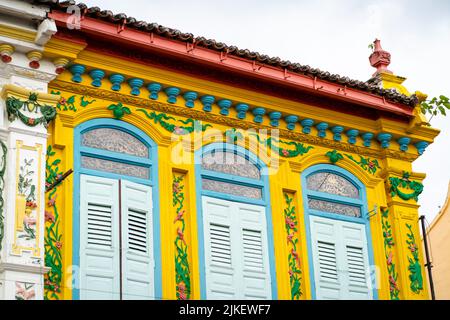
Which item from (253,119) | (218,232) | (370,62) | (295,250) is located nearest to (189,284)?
(218,232)

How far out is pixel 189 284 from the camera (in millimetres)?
13938

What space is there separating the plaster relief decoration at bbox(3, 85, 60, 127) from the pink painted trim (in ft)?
3.27

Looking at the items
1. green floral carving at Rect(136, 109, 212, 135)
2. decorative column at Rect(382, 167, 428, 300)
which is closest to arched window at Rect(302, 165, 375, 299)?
Result: decorative column at Rect(382, 167, 428, 300)

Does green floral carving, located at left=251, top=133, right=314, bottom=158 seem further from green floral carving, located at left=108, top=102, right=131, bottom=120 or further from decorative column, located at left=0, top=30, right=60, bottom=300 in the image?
decorative column, located at left=0, top=30, right=60, bottom=300

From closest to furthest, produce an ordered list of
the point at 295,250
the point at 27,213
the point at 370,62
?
the point at 27,213, the point at 295,250, the point at 370,62

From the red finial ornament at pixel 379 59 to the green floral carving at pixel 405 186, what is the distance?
6.28 ft

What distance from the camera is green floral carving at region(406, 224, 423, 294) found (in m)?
15.7

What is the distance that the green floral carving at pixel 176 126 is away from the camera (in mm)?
14703

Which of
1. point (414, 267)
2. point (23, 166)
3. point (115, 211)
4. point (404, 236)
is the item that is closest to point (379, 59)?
point (404, 236)

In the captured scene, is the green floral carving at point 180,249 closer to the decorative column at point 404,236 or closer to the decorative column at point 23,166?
the decorative column at point 23,166

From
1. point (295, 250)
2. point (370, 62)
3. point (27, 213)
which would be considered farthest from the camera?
point (370, 62)
